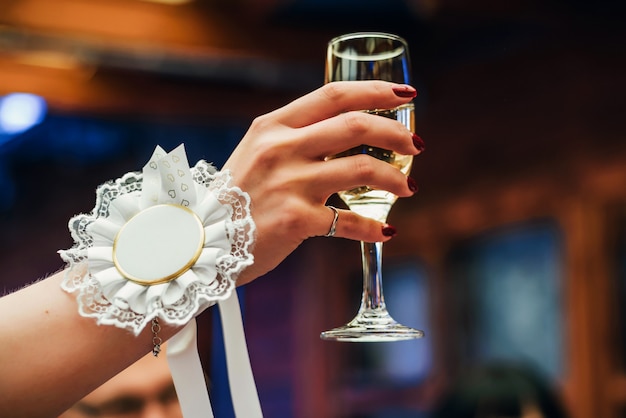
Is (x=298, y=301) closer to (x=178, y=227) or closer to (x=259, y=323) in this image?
(x=259, y=323)

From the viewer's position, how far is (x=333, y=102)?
69 centimetres

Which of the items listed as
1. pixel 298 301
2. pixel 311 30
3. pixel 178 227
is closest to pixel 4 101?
pixel 311 30

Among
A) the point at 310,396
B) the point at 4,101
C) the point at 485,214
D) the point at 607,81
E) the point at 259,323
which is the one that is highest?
the point at 4,101

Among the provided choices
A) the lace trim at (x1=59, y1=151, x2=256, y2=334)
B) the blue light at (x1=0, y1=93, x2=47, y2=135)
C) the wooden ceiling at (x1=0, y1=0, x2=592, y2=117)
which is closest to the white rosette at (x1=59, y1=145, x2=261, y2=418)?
the lace trim at (x1=59, y1=151, x2=256, y2=334)

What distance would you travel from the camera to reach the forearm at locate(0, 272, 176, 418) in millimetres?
671

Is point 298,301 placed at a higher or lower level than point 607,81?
lower

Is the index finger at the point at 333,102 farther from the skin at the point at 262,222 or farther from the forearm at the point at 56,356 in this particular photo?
the forearm at the point at 56,356

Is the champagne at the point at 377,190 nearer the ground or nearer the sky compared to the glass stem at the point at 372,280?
nearer the sky

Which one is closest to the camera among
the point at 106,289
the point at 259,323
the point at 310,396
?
the point at 106,289

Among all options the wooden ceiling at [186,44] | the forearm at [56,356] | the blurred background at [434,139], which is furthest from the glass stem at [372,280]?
the wooden ceiling at [186,44]

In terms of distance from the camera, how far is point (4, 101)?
4.32 meters

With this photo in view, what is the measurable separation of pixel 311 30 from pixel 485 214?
4.20 ft

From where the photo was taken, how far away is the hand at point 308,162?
67cm

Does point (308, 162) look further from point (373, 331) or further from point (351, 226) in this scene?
point (373, 331)
